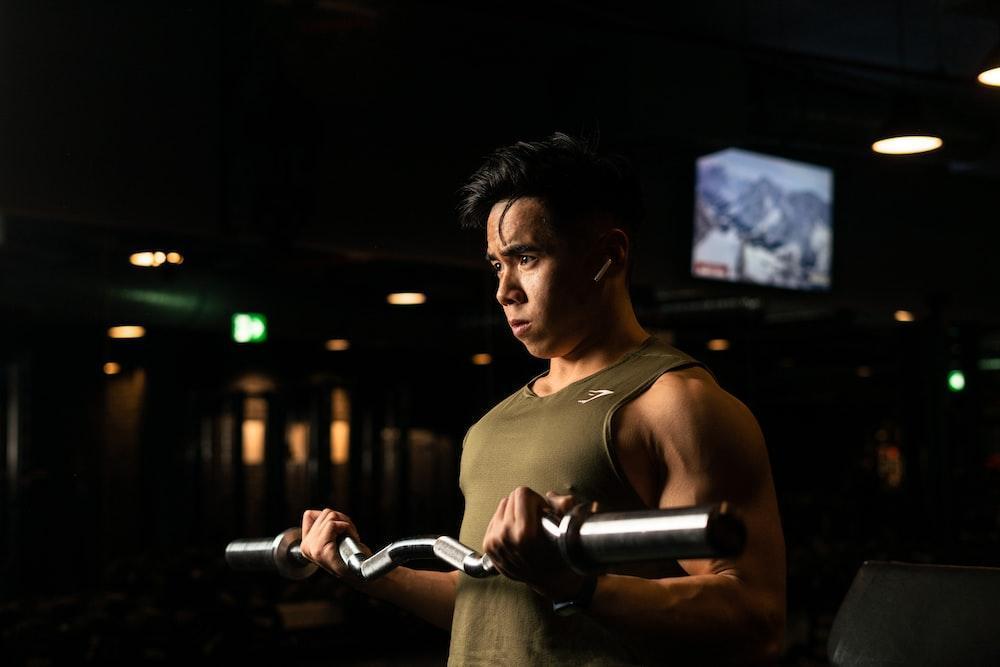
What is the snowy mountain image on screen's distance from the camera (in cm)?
627

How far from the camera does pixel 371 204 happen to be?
4.98m

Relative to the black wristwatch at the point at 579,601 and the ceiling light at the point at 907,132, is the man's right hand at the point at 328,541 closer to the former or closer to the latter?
the black wristwatch at the point at 579,601

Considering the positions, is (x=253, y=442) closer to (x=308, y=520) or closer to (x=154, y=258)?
(x=154, y=258)

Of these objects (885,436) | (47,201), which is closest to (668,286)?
(885,436)

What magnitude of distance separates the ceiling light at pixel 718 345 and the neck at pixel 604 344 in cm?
487

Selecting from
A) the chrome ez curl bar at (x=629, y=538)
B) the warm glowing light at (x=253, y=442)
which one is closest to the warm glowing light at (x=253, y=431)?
the warm glowing light at (x=253, y=442)

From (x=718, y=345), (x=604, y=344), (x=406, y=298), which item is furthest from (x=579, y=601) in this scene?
(x=718, y=345)

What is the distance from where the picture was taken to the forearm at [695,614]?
1.27m

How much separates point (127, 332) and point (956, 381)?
5498mm

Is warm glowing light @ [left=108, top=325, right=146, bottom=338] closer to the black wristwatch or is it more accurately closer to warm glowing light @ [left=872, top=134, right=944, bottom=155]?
warm glowing light @ [left=872, top=134, right=944, bottom=155]

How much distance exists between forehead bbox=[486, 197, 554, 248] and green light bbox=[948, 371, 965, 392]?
678 centimetres

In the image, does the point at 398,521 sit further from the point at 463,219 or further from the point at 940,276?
the point at 940,276

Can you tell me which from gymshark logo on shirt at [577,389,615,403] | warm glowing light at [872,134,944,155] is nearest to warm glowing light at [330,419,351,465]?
warm glowing light at [872,134,944,155]

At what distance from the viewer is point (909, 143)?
5.27m
